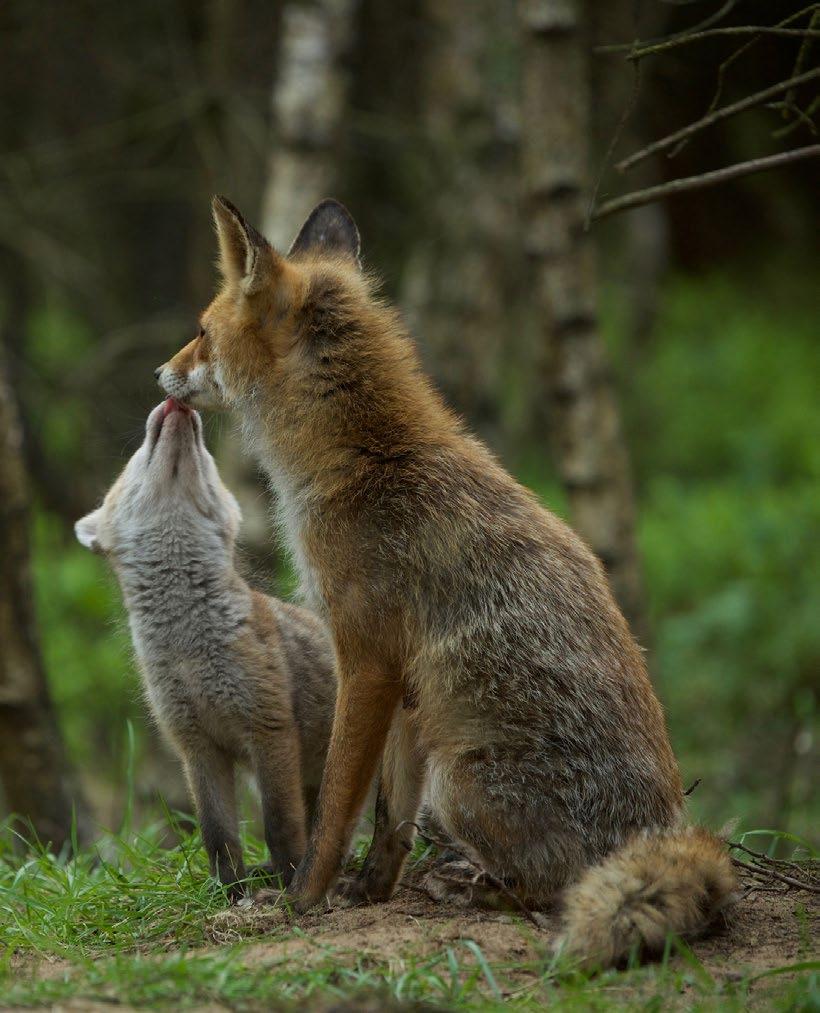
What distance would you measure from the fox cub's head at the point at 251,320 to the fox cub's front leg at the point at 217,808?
1.54m

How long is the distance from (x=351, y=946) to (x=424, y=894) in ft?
2.90

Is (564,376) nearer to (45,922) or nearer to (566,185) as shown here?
(566,185)

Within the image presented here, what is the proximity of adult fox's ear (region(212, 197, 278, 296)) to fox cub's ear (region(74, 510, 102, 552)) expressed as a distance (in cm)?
145

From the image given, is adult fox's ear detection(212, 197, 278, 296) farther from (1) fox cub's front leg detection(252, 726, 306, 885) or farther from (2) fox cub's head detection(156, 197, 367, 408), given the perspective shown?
(1) fox cub's front leg detection(252, 726, 306, 885)

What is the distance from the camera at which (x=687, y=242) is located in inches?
877

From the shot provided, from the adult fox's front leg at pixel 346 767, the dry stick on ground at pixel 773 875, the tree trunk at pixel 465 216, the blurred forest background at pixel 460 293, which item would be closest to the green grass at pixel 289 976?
the adult fox's front leg at pixel 346 767

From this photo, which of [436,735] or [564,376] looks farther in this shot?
[564,376]

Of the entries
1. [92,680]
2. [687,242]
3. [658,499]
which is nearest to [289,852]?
[92,680]

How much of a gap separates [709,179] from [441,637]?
201cm

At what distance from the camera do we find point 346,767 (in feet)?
15.9

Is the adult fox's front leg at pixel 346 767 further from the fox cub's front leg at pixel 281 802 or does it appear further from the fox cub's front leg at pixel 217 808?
the fox cub's front leg at pixel 217 808

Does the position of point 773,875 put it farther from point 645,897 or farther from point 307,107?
point 307,107

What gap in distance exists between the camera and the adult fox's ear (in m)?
5.18

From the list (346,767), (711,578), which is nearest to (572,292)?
(346,767)
